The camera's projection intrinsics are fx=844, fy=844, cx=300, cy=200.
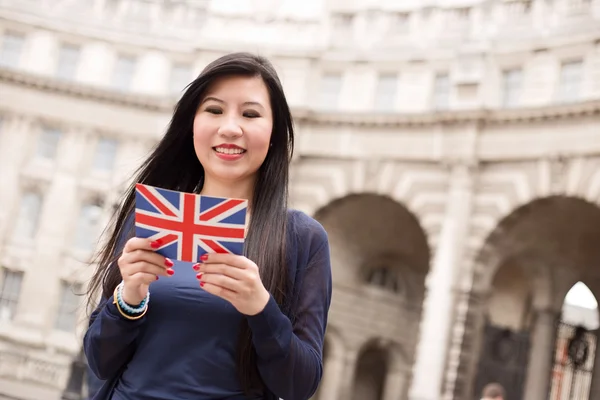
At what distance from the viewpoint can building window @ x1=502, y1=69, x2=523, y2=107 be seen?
25109 mm

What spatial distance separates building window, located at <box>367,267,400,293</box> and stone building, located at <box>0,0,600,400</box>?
0.31ft

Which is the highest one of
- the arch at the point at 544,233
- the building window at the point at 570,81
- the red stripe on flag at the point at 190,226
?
the building window at the point at 570,81

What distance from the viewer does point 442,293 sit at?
A: 80.9 feet

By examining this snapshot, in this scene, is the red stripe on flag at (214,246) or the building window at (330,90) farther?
the building window at (330,90)

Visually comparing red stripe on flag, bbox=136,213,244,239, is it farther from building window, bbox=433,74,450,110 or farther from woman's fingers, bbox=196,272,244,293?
building window, bbox=433,74,450,110

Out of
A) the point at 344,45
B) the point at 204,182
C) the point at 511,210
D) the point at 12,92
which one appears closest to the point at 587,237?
the point at 511,210

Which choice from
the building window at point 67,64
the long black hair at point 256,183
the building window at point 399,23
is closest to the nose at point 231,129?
the long black hair at point 256,183

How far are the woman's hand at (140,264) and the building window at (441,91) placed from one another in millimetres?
24989

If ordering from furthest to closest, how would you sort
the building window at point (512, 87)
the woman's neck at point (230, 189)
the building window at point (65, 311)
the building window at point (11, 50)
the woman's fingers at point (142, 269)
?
the building window at point (11, 50), the building window at point (65, 311), the building window at point (512, 87), the woman's neck at point (230, 189), the woman's fingers at point (142, 269)

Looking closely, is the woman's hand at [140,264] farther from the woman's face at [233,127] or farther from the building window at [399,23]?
the building window at [399,23]

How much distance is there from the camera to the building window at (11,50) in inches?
1224

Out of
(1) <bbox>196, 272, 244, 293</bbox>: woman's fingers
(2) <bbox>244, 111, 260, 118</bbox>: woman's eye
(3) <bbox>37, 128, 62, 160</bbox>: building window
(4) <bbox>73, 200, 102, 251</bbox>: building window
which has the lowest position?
(1) <bbox>196, 272, 244, 293</bbox>: woman's fingers

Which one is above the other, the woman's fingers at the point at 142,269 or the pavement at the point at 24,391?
the woman's fingers at the point at 142,269

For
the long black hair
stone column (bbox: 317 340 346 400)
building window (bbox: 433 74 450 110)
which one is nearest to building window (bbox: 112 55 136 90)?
building window (bbox: 433 74 450 110)
